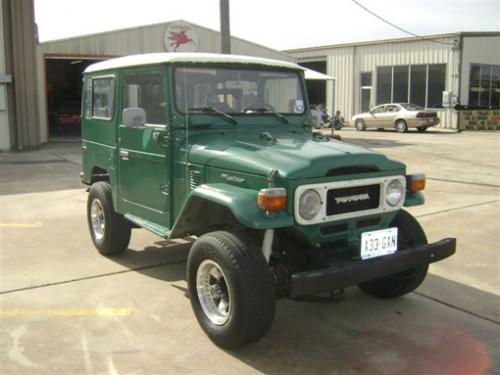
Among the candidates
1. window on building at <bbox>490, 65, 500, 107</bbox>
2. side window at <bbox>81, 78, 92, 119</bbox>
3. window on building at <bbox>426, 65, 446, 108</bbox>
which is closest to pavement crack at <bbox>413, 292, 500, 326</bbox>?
side window at <bbox>81, 78, 92, 119</bbox>

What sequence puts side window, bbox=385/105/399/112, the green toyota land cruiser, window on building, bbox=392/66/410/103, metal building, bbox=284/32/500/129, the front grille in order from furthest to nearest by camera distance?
1. window on building, bbox=392/66/410/103
2. metal building, bbox=284/32/500/129
3. side window, bbox=385/105/399/112
4. the front grille
5. the green toyota land cruiser

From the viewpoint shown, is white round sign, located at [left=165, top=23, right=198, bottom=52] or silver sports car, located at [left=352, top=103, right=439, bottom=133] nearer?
white round sign, located at [left=165, top=23, right=198, bottom=52]

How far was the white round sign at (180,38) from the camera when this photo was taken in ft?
61.6

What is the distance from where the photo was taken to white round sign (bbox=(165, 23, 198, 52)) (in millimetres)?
18781

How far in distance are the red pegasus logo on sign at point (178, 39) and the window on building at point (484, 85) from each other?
51.9 ft

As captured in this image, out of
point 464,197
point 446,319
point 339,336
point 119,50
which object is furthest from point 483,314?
point 119,50

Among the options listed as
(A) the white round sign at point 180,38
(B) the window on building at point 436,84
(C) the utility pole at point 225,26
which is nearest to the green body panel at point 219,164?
(C) the utility pole at point 225,26

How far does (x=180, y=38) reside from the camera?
62.1 ft

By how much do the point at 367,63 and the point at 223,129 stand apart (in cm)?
2757

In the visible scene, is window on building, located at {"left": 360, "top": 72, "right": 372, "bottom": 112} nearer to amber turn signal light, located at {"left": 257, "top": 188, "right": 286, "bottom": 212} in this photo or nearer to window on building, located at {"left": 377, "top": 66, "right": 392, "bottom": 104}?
window on building, located at {"left": 377, "top": 66, "right": 392, "bottom": 104}

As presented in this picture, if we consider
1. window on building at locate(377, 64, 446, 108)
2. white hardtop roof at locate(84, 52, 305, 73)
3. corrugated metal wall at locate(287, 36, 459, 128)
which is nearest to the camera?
white hardtop roof at locate(84, 52, 305, 73)

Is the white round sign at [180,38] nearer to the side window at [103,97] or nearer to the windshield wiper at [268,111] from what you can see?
the side window at [103,97]

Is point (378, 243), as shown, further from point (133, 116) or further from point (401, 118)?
point (401, 118)

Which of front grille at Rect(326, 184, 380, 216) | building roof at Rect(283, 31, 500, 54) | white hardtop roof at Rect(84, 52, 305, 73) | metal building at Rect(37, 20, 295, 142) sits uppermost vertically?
building roof at Rect(283, 31, 500, 54)
